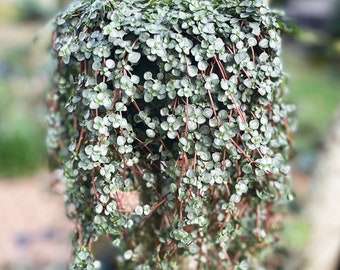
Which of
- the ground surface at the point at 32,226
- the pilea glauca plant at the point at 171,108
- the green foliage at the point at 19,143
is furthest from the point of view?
the green foliage at the point at 19,143

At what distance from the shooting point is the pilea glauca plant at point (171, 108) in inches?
53.0

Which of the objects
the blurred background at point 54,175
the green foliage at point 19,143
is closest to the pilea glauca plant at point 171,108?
the blurred background at point 54,175

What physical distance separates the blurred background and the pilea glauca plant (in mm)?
372

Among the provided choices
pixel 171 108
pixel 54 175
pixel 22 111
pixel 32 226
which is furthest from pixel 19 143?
pixel 171 108

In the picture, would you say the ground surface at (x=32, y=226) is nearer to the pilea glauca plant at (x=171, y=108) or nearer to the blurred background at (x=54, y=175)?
the blurred background at (x=54, y=175)

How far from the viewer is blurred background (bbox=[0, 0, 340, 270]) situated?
2648 millimetres

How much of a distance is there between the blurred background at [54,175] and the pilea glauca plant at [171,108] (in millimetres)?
Result: 372

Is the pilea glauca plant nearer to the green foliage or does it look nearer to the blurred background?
the blurred background

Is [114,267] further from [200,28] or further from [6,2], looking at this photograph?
[6,2]

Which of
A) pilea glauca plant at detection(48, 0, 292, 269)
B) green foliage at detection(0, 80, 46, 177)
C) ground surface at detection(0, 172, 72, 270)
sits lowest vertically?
pilea glauca plant at detection(48, 0, 292, 269)

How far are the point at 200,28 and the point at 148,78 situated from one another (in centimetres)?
19

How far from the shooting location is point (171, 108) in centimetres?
138

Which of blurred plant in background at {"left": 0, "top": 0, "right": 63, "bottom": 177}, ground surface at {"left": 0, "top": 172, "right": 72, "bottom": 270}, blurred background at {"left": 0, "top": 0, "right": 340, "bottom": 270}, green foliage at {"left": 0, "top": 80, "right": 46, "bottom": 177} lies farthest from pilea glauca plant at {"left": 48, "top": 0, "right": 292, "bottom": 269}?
green foliage at {"left": 0, "top": 80, "right": 46, "bottom": 177}

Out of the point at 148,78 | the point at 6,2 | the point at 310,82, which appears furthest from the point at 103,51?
the point at 6,2
